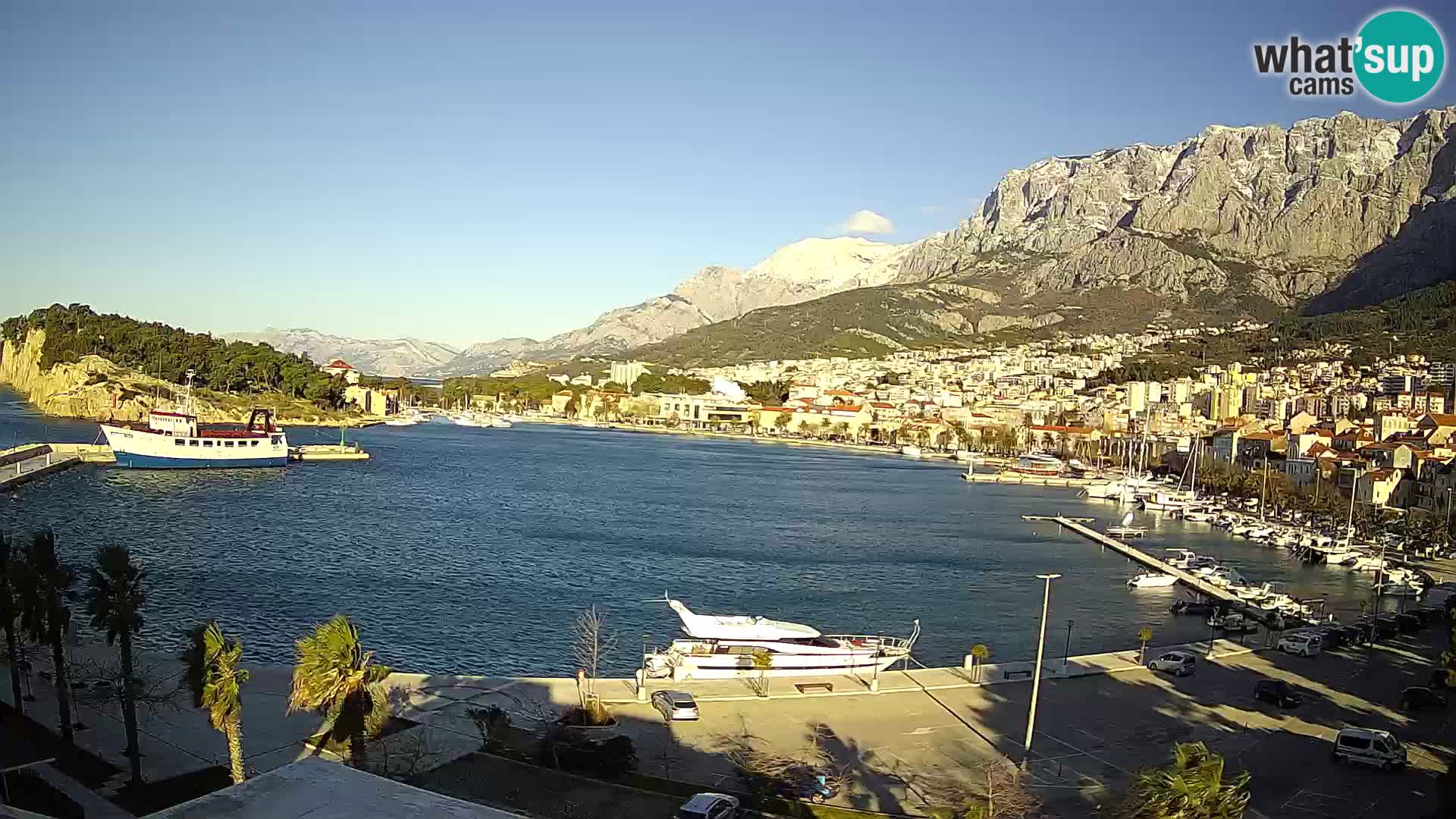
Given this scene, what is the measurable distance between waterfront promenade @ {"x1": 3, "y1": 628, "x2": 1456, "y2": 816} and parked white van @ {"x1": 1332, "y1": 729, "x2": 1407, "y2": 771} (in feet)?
0.54

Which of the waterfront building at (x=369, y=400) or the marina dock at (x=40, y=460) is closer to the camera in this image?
the marina dock at (x=40, y=460)

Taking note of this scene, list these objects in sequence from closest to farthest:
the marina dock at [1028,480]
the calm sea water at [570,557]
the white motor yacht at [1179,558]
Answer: the calm sea water at [570,557] < the white motor yacht at [1179,558] < the marina dock at [1028,480]

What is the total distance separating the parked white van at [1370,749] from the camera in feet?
44.2

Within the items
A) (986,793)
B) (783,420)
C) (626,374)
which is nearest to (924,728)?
(986,793)

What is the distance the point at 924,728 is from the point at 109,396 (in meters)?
81.1

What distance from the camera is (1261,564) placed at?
37625 mm

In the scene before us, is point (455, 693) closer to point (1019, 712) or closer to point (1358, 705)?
point (1019, 712)

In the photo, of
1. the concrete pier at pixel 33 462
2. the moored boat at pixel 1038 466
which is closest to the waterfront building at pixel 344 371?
the concrete pier at pixel 33 462

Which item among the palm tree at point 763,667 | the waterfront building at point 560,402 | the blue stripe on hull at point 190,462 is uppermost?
the waterfront building at point 560,402

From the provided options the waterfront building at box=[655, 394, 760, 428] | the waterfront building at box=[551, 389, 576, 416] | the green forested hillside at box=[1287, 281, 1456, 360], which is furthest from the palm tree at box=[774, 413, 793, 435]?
the green forested hillside at box=[1287, 281, 1456, 360]

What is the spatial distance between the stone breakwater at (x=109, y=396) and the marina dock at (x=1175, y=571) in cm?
5850

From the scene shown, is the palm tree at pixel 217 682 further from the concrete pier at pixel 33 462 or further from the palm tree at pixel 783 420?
the palm tree at pixel 783 420

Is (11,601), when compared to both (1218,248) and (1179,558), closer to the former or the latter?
(1179,558)

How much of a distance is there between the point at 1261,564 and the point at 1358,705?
22580 mm
